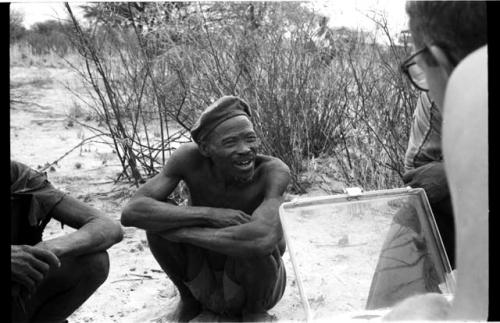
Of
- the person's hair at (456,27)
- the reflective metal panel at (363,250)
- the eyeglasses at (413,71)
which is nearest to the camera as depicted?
the person's hair at (456,27)

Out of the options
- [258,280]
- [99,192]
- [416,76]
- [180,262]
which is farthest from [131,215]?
[99,192]

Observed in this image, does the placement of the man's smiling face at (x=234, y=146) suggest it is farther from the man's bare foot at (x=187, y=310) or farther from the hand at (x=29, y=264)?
the hand at (x=29, y=264)

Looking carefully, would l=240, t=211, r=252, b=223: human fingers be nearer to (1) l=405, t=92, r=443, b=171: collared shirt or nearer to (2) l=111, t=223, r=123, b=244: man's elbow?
(2) l=111, t=223, r=123, b=244: man's elbow

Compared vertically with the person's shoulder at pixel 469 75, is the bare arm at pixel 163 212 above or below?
below

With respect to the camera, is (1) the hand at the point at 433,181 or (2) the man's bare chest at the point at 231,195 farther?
(2) the man's bare chest at the point at 231,195

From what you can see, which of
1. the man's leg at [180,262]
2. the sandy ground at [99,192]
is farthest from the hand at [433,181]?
the man's leg at [180,262]

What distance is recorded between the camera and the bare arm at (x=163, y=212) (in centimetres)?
353

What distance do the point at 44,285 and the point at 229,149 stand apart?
1.10 m

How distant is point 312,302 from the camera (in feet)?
9.81

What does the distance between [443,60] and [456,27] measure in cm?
7

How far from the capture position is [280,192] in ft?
11.9

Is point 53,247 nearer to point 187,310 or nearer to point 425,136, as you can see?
point 187,310

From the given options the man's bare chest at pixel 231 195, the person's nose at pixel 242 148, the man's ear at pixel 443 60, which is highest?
the man's ear at pixel 443 60

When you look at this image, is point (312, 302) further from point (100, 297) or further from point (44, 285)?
point (100, 297)
